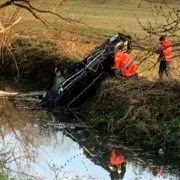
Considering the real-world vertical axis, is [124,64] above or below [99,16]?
below

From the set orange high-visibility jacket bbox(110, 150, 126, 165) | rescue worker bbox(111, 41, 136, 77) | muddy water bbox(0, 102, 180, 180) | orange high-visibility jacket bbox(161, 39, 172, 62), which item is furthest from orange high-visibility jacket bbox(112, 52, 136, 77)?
orange high-visibility jacket bbox(161, 39, 172, 62)

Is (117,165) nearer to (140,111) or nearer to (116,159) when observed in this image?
(116,159)

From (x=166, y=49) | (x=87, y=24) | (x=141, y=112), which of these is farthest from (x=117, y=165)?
(x=87, y=24)

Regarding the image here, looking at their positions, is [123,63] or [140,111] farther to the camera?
[123,63]

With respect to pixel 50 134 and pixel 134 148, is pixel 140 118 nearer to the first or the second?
pixel 134 148

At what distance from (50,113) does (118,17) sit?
23.0 metres

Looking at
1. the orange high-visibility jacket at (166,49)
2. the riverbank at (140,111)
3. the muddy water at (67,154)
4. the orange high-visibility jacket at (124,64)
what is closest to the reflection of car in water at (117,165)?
the muddy water at (67,154)

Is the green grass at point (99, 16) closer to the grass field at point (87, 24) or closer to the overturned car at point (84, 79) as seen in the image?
the grass field at point (87, 24)

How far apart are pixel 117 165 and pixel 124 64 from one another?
16.0 ft

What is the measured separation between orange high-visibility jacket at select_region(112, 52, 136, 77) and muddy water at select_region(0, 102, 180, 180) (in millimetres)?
2204

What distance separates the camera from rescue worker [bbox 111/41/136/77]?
16.9 m

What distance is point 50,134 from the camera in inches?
605

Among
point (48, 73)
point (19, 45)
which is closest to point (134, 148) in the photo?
point (48, 73)

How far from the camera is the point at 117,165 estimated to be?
13016 mm
